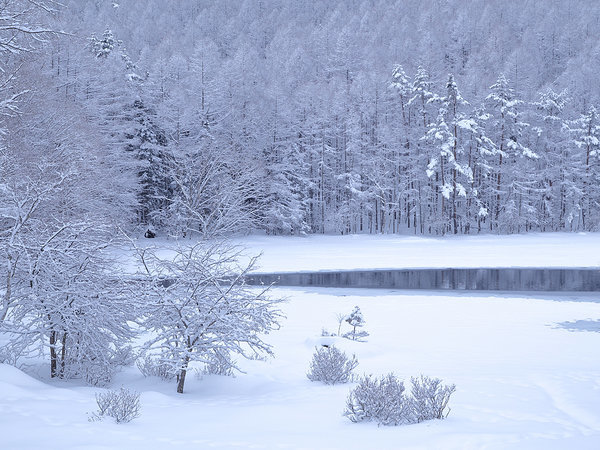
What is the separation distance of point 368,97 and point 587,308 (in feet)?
122

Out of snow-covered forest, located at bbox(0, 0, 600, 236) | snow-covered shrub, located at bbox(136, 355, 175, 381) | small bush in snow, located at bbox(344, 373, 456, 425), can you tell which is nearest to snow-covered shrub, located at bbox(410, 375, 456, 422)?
small bush in snow, located at bbox(344, 373, 456, 425)

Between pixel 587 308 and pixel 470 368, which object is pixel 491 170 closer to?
pixel 587 308

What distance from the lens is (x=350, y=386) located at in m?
7.95

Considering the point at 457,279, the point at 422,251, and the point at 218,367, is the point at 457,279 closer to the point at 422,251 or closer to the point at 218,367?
the point at 422,251

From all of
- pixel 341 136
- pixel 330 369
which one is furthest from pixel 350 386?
pixel 341 136

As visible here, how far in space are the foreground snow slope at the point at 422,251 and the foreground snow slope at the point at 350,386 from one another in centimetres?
1324

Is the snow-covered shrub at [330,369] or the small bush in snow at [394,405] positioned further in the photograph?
the snow-covered shrub at [330,369]

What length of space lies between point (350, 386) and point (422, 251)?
26246mm

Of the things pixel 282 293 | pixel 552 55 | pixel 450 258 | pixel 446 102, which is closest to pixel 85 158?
pixel 282 293

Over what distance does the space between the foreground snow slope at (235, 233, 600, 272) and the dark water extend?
1.34m

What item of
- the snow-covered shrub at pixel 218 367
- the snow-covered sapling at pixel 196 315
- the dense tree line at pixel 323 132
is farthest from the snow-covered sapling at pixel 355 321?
the dense tree line at pixel 323 132

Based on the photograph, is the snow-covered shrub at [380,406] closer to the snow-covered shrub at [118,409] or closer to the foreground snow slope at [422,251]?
the snow-covered shrub at [118,409]

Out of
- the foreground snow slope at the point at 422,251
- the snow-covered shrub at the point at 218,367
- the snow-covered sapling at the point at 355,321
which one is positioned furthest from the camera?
the foreground snow slope at the point at 422,251

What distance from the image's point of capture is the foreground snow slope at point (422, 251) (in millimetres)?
27969
